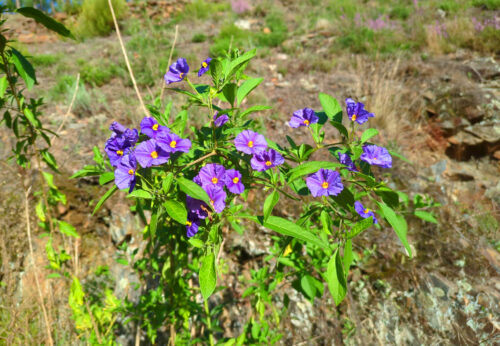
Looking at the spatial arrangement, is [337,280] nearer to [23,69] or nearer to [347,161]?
[347,161]

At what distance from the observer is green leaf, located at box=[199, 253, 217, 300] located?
758 mm

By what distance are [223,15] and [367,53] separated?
476cm

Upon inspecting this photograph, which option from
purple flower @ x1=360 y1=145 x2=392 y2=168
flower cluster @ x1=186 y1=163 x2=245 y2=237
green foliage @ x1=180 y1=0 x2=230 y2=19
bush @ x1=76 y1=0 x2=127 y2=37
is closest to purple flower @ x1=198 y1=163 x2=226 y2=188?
flower cluster @ x1=186 y1=163 x2=245 y2=237

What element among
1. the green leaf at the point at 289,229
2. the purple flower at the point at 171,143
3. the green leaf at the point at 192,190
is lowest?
the green leaf at the point at 289,229

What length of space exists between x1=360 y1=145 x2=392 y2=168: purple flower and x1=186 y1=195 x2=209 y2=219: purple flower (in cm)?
52

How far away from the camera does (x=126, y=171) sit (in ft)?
2.56

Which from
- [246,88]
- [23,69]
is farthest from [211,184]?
[23,69]

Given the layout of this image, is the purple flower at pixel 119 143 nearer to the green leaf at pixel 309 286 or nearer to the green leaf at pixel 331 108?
the green leaf at pixel 331 108

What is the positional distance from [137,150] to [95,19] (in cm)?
900

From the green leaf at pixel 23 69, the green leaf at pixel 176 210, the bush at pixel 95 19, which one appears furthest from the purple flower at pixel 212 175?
the bush at pixel 95 19

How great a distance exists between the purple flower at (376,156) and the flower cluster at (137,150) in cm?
57

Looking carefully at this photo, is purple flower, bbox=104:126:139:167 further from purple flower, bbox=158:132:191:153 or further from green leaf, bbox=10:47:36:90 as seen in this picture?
green leaf, bbox=10:47:36:90

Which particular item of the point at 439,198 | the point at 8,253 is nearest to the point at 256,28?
the point at 439,198

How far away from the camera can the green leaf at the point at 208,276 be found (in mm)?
758
